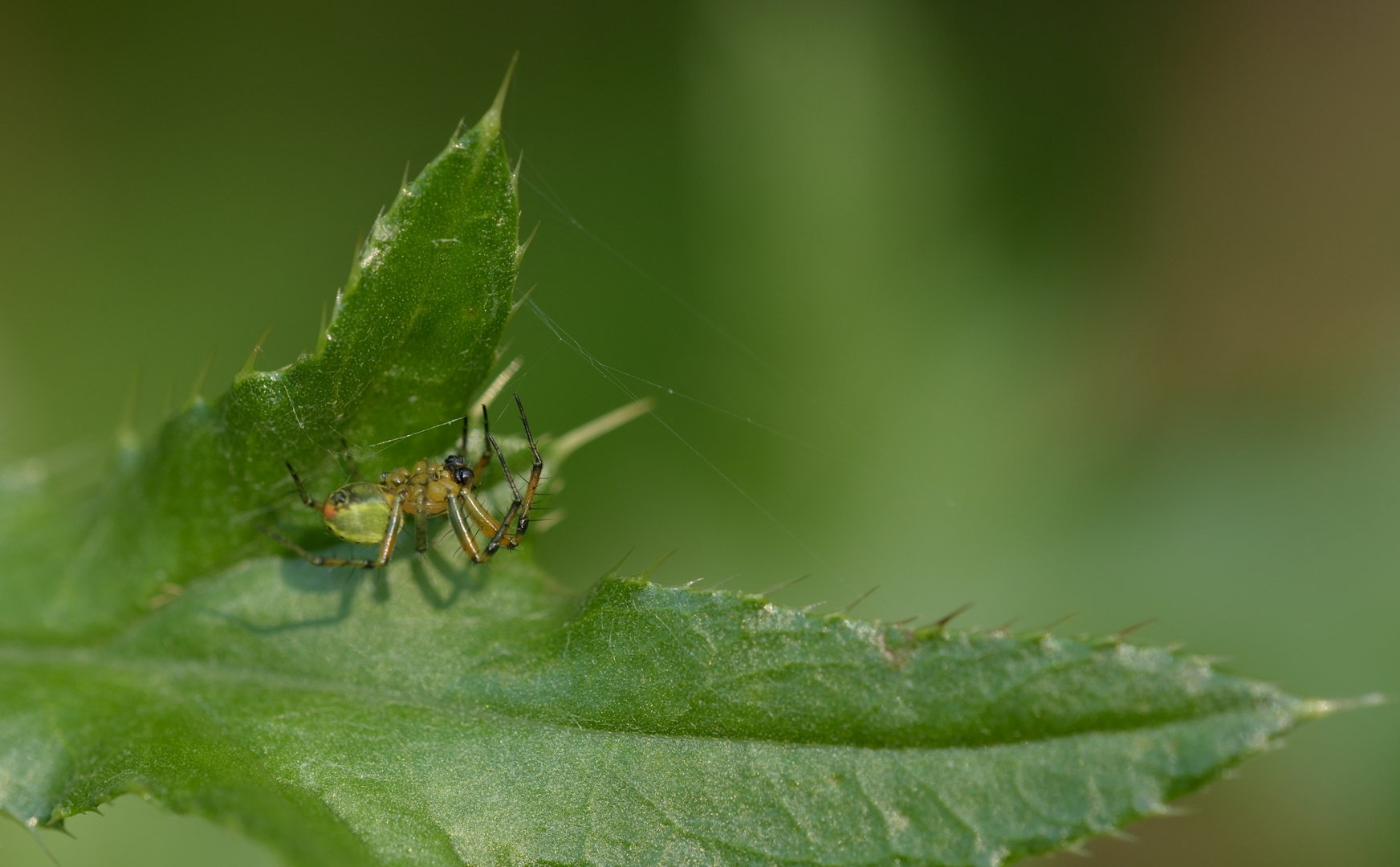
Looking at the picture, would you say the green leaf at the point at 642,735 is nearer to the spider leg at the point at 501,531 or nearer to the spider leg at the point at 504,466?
the spider leg at the point at 501,531

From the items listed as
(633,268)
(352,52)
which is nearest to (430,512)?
(633,268)

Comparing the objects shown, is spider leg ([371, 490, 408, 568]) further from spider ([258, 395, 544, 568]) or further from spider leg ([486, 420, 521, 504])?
spider leg ([486, 420, 521, 504])

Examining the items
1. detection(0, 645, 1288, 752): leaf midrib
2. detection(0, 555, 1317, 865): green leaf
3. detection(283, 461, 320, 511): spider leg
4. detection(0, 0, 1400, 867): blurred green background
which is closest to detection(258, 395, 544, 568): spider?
detection(283, 461, 320, 511): spider leg

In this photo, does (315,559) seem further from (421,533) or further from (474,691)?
(474,691)

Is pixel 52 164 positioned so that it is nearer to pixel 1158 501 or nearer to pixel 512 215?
pixel 512 215

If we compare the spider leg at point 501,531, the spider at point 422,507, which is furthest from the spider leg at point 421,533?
the spider leg at point 501,531

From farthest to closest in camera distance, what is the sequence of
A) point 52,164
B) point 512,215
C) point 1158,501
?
1. point 1158,501
2. point 52,164
3. point 512,215

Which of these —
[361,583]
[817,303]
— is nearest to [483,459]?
[361,583]
